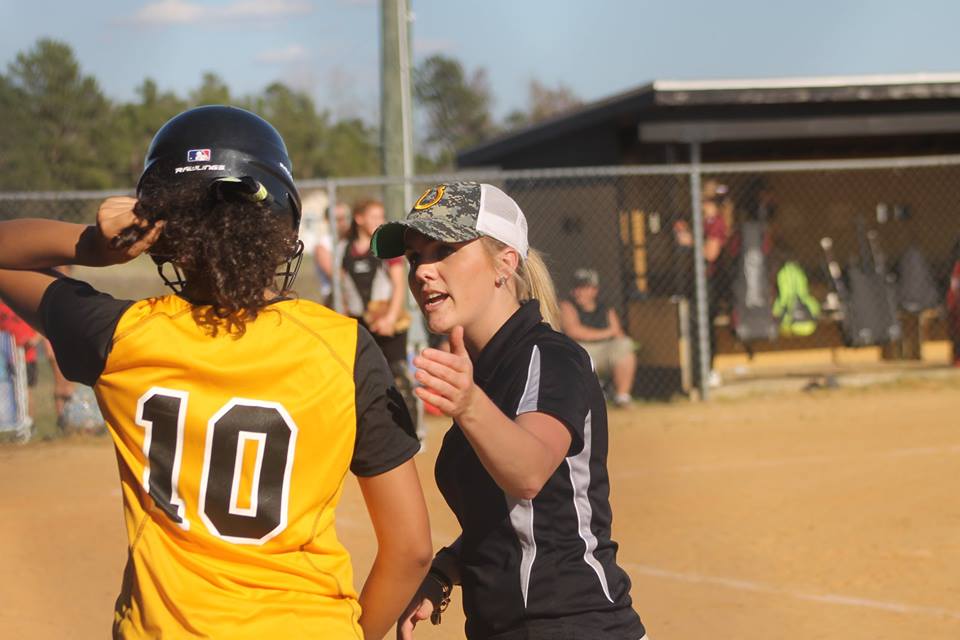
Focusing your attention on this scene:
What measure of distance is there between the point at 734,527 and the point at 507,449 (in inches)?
228

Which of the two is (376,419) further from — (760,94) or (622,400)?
(760,94)

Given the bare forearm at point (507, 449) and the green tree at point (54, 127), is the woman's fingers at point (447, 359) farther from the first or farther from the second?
the green tree at point (54, 127)

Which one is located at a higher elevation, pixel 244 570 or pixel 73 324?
pixel 73 324

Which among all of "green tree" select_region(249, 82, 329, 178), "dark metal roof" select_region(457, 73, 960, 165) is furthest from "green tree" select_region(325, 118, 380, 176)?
"dark metal roof" select_region(457, 73, 960, 165)

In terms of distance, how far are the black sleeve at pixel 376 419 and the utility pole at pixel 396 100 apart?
1102cm

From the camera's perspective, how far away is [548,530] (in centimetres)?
266

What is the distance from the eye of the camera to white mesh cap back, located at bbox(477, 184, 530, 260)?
2.81 meters

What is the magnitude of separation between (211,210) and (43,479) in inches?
343

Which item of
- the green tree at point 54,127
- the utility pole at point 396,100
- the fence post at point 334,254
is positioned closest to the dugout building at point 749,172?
the utility pole at point 396,100

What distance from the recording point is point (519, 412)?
253 centimetres

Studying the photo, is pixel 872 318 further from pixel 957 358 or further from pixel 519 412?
pixel 519 412

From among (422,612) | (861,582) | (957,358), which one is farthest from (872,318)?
(422,612)

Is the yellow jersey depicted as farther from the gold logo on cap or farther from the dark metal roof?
the dark metal roof

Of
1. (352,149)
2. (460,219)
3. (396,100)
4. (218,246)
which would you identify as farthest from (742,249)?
(352,149)
